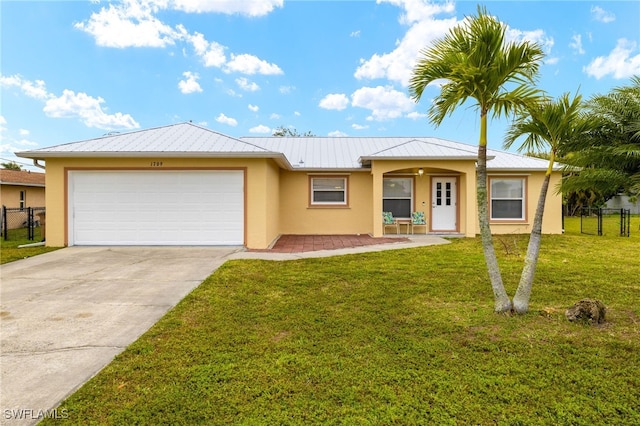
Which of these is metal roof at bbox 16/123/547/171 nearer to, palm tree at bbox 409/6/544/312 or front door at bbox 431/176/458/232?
front door at bbox 431/176/458/232

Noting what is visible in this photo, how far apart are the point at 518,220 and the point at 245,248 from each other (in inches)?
431

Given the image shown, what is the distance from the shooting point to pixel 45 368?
3.09 metres

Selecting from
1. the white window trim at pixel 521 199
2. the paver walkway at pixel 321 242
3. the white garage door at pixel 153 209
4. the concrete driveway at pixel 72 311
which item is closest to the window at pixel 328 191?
the paver walkway at pixel 321 242

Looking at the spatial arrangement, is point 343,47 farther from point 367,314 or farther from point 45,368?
point 45,368

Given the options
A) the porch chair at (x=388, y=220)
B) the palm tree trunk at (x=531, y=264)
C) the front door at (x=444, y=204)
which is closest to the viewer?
the palm tree trunk at (x=531, y=264)

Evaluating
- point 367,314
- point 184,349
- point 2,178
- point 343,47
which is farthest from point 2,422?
point 2,178

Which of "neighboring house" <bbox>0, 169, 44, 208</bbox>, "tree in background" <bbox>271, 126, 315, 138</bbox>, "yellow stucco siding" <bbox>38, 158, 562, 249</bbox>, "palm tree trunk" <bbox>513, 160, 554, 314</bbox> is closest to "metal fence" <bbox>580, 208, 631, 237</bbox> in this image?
"yellow stucco siding" <bbox>38, 158, 562, 249</bbox>

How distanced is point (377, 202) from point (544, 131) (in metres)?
7.76

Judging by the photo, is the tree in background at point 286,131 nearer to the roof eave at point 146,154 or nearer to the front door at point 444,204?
the front door at point 444,204

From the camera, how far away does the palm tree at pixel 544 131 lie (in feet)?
13.6

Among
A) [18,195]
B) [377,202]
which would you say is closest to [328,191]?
[377,202]

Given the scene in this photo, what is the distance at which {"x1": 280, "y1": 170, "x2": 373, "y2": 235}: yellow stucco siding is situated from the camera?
1340 centimetres

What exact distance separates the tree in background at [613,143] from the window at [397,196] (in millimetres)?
8973

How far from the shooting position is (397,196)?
13.5 meters
